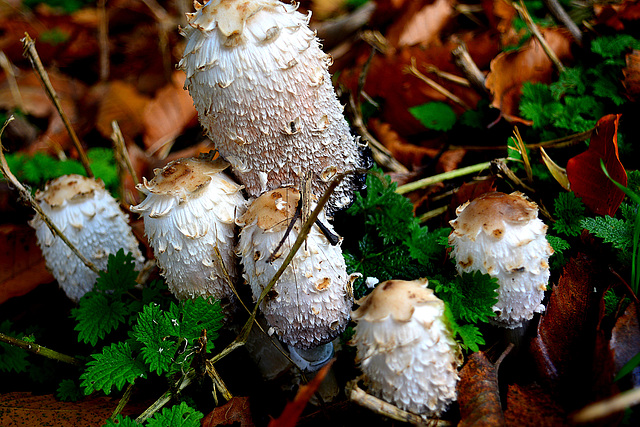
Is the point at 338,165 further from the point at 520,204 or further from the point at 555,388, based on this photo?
the point at 555,388

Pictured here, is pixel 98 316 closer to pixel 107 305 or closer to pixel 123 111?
pixel 107 305

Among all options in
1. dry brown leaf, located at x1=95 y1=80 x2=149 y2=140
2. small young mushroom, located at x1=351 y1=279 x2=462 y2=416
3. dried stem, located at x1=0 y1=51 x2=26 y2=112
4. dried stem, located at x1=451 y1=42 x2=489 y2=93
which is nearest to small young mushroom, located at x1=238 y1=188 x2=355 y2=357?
small young mushroom, located at x1=351 y1=279 x2=462 y2=416

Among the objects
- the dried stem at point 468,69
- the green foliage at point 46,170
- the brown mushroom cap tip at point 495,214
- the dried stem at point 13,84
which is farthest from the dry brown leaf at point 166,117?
the brown mushroom cap tip at point 495,214

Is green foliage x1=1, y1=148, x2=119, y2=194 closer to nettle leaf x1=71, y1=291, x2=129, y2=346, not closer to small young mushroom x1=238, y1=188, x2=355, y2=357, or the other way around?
nettle leaf x1=71, y1=291, x2=129, y2=346

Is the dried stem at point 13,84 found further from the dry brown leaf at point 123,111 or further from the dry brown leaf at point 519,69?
the dry brown leaf at point 519,69

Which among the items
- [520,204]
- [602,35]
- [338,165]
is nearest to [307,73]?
[338,165]

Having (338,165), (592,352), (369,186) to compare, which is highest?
(338,165)

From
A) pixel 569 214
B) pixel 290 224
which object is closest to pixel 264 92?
pixel 290 224
